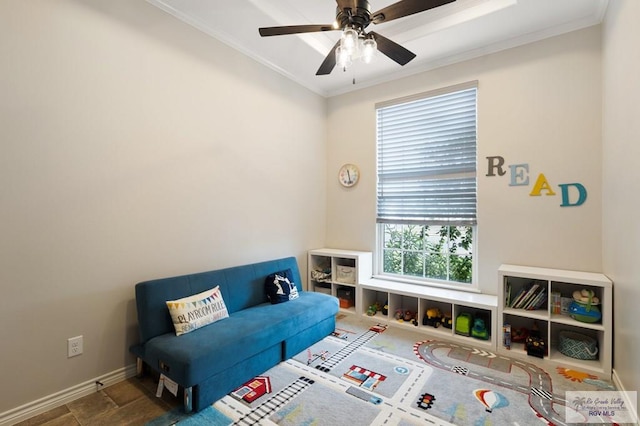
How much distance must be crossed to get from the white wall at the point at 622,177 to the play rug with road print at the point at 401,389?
0.51m

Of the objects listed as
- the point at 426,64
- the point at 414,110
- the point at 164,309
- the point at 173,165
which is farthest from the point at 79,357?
the point at 426,64

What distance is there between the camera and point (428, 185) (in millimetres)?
3498

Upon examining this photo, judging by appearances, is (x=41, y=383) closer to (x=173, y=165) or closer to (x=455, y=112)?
(x=173, y=165)

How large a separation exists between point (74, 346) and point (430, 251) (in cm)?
336

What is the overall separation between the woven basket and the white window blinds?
4.11 feet

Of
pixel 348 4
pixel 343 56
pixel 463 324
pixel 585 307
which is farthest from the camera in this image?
pixel 463 324

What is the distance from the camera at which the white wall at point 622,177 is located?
1.75 metres

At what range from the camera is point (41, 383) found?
74.4 inches

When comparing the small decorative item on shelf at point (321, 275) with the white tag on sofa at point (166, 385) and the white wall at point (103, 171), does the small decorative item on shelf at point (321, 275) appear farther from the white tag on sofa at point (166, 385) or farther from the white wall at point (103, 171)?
the white tag on sofa at point (166, 385)

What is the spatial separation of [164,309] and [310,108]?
9.81 feet

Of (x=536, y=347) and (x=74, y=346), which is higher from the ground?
(x=74, y=346)

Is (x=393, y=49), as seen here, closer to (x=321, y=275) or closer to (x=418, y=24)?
(x=418, y=24)

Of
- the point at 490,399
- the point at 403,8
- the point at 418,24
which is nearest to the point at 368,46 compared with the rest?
the point at 403,8

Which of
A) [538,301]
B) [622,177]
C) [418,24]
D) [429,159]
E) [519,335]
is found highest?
[418,24]
